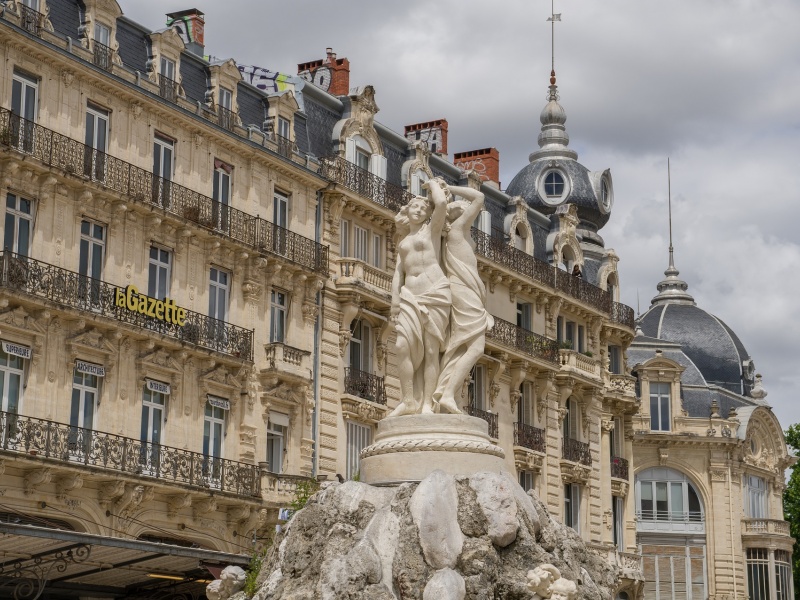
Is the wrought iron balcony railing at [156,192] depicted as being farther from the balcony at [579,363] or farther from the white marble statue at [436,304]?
the white marble statue at [436,304]

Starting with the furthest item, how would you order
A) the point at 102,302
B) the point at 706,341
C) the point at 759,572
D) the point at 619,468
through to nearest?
the point at 706,341, the point at 759,572, the point at 619,468, the point at 102,302

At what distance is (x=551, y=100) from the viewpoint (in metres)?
55.4

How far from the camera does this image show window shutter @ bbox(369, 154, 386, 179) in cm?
4044

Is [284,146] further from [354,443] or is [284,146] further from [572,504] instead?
[572,504]

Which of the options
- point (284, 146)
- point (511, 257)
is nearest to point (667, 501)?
point (511, 257)

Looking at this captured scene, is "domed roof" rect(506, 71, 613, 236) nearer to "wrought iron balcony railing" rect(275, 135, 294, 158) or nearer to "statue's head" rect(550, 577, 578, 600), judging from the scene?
"wrought iron balcony railing" rect(275, 135, 294, 158)

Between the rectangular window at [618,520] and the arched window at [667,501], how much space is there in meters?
9.52

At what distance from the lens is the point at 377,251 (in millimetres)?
40594

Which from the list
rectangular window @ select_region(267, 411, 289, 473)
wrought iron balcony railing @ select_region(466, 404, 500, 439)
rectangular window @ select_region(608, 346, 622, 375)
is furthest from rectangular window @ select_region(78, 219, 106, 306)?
rectangular window @ select_region(608, 346, 622, 375)

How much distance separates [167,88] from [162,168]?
1690 mm

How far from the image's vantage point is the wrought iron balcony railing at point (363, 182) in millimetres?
38312

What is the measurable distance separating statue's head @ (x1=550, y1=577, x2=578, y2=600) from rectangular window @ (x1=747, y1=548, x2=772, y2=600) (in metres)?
48.2

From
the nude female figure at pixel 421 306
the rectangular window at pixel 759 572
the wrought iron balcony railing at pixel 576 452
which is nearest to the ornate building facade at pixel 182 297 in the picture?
the wrought iron balcony railing at pixel 576 452

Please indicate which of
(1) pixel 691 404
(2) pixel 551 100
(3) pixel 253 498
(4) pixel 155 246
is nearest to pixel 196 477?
(3) pixel 253 498
